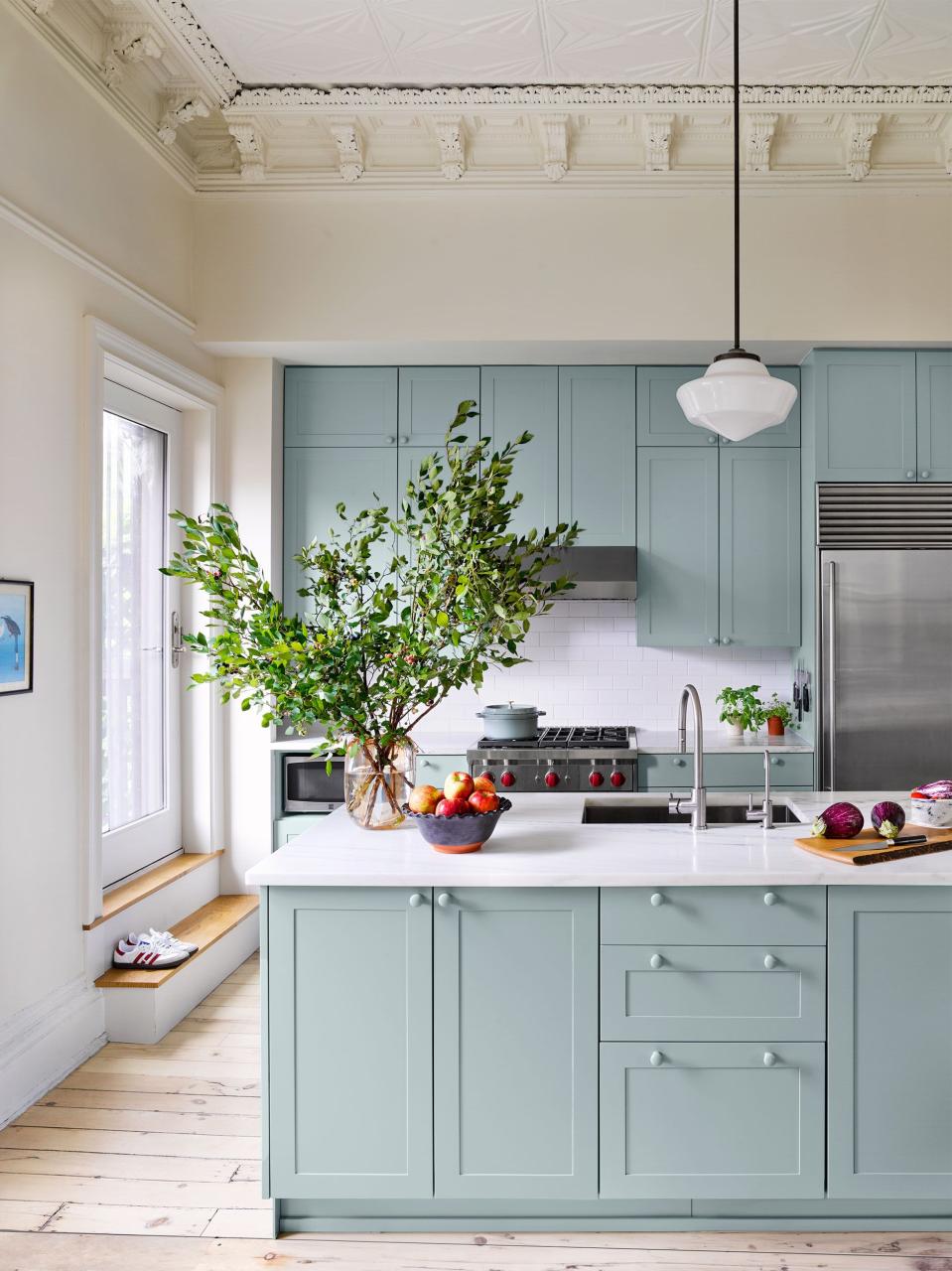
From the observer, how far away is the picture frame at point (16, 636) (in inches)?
112

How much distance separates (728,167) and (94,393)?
284cm

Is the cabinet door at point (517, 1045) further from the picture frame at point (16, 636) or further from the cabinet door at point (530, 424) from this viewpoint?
the cabinet door at point (530, 424)

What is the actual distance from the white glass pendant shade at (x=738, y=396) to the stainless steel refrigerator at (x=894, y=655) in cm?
217

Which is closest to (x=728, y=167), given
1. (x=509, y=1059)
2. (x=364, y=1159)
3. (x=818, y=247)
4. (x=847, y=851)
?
(x=818, y=247)

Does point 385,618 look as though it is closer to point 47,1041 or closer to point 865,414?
point 47,1041

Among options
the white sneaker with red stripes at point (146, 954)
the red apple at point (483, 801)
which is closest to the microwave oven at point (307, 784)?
the white sneaker with red stripes at point (146, 954)

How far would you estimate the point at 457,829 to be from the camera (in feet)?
7.66

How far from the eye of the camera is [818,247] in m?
4.25

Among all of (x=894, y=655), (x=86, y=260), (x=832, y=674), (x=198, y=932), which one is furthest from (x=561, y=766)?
(x=86, y=260)

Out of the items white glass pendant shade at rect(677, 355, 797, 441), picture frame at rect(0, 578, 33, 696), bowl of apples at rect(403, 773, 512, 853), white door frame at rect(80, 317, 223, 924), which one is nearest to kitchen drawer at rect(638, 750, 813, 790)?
white door frame at rect(80, 317, 223, 924)

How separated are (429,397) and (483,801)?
275cm

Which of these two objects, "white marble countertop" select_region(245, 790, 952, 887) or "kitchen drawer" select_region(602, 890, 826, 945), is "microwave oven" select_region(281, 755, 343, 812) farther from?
"kitchen drawer" select_region(602, 890, 826, 945)

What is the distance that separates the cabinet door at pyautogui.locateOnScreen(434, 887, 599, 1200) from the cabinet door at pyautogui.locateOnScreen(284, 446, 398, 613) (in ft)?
8.75

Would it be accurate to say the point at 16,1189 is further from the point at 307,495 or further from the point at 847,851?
the point at 307,495
